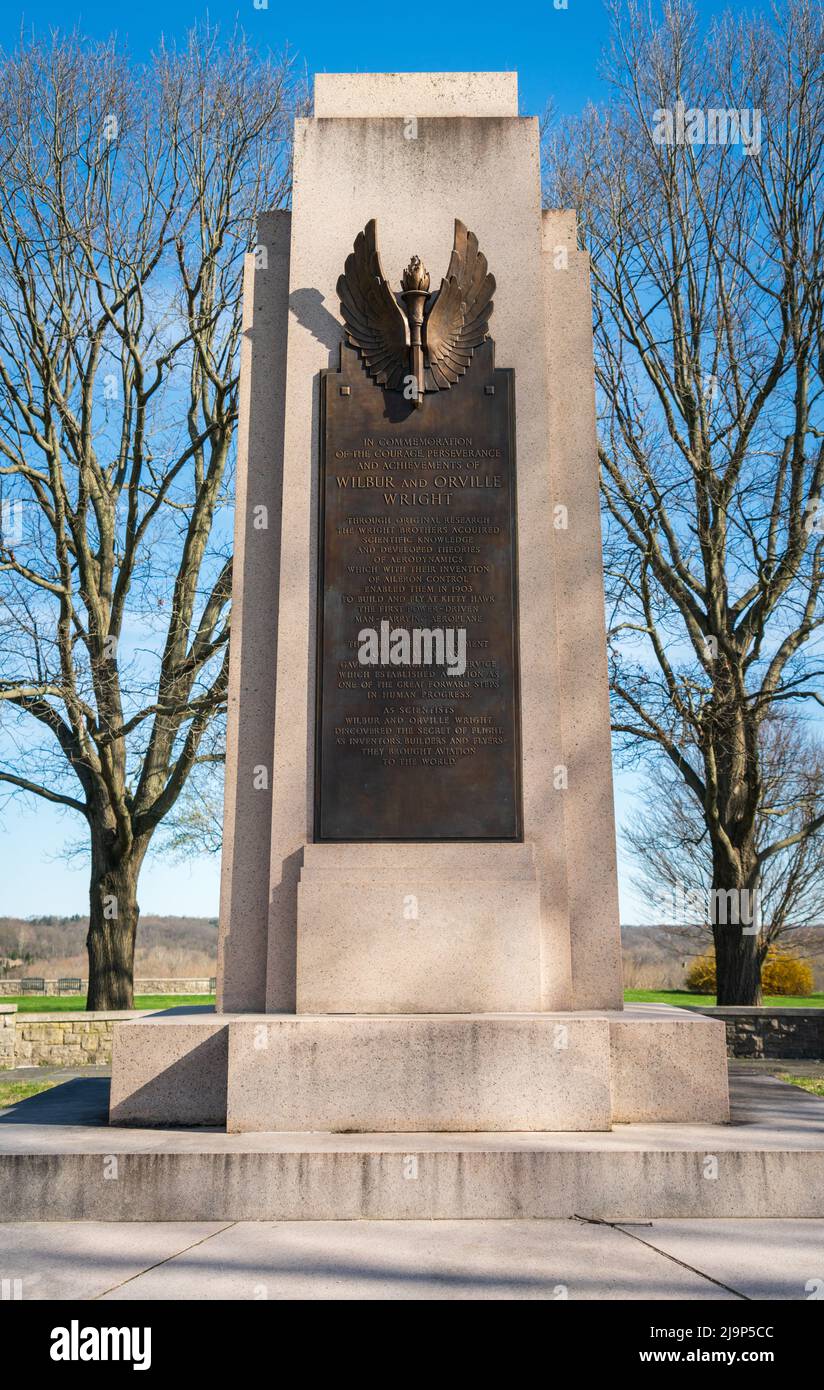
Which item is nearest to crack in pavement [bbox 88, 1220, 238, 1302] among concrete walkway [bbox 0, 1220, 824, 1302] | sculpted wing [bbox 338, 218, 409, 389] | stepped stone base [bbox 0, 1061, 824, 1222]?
concrete walkway [bbox 0, 1220, 824, 1302]

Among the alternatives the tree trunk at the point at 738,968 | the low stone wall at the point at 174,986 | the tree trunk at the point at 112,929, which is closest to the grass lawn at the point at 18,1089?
the tree trunk at the point at 112,929

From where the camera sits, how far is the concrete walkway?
431 centimetres

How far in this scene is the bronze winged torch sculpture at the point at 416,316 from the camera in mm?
7762

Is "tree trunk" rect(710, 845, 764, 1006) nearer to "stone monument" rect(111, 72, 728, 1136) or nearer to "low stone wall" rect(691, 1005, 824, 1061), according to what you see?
"low stone wall" rect(691, 1005, 824, 1061)

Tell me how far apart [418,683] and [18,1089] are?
8540 millimetres

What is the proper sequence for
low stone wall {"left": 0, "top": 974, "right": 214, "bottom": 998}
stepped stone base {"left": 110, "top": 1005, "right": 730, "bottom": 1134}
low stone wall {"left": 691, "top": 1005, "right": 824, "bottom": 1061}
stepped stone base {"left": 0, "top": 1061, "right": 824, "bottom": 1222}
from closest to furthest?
stepped stone base {"left": 0, "top": 1061, "right": 824, "bottom": 1222}
stepped stone base {"left": 110, "top": 1005, "right": 730, "bottom": 1134}
low stone wall {"left": 691, "top": 1005, "right": 824, "bottom": 1061}
low stone wall {"left": 0, "top": 974, "right": 214, "bottom": 998}

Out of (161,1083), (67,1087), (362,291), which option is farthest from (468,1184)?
(362,291)

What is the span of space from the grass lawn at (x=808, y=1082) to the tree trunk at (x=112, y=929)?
31.7 ft

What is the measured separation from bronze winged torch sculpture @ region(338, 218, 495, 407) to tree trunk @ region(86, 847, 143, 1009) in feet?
40.5

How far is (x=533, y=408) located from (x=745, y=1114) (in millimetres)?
4698

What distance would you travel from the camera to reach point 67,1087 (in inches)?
348

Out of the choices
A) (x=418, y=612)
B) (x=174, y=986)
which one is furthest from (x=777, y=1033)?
(x=174, y=986)
